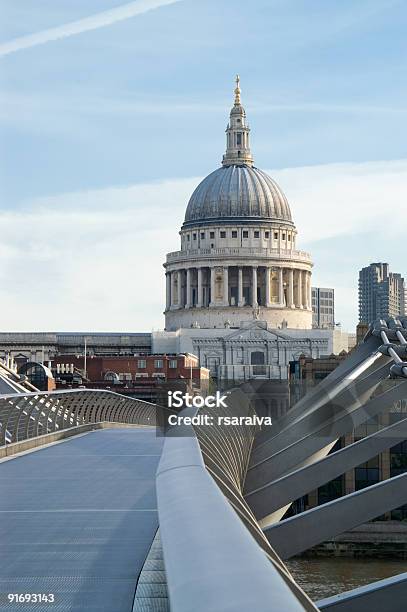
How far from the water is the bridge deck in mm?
21814

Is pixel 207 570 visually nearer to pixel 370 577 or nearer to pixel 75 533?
pixel 75 533

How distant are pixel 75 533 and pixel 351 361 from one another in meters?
12.4

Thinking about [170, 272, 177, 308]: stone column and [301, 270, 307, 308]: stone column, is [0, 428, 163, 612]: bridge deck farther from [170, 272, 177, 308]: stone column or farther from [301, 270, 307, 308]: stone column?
[301, 270, 307, 308]: stone column

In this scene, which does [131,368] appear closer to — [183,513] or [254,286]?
[254,286]

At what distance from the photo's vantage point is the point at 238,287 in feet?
490

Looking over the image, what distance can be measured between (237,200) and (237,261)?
816 centimetres

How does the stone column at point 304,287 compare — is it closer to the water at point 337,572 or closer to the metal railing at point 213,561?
the water at point 337,572

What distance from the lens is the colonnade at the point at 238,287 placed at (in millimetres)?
148000

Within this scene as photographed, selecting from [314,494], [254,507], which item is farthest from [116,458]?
[314,494]

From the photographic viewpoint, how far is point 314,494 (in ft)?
172

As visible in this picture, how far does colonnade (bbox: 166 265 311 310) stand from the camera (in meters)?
148

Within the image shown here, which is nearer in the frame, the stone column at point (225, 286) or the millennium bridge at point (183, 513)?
the millennium bridge at point (183, 513)

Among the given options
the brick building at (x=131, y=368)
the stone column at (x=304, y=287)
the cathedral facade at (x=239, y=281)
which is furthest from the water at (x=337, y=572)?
the stone column at (x=304, y=287)

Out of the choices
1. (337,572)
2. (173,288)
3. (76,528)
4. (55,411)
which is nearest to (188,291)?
(173,288)
